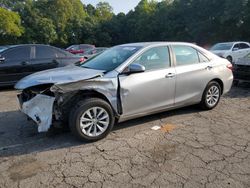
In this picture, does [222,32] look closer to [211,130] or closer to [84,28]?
[84,28]

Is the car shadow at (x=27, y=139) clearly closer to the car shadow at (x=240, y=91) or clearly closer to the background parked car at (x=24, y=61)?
the background parked car at (x=24, y=61)

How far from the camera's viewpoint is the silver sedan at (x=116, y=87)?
417 centimetres

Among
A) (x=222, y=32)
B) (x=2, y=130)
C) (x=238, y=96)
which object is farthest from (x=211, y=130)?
(x=222, y=32)

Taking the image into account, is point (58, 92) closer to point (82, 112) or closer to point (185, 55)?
point (82, 112)

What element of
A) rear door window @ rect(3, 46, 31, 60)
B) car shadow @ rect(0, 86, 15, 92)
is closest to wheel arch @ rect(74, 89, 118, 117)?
rear door window @ rect(3, 46, 31, 60)

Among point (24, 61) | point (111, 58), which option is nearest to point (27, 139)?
point (111, 58)

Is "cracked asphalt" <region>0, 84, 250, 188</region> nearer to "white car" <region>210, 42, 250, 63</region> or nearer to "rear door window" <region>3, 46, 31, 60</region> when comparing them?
"rear door window" <region>3, 46, 31, 60</region>

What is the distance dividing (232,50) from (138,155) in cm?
1367

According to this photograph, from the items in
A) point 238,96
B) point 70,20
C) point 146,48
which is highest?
point 70,20

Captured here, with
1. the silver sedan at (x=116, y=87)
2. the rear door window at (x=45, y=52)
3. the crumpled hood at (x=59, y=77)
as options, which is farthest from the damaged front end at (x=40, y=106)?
the rear door window at (x=45, y=52)

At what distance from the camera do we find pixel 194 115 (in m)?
5.65

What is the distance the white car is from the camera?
15.5 metres

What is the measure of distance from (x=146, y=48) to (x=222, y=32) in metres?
33.0

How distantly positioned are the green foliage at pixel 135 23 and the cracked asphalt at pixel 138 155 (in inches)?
1103
